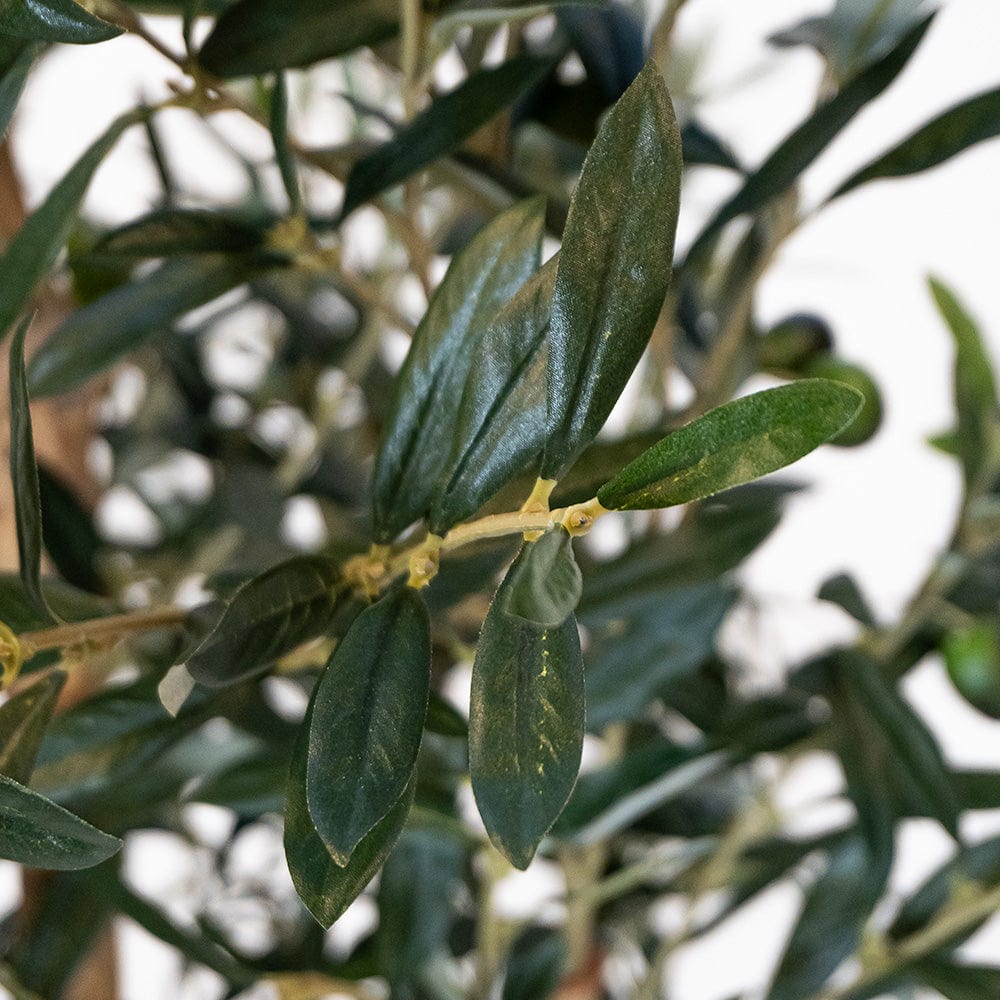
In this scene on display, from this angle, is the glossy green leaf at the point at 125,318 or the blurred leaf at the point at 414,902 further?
the blurred leaf at the point at 414,902

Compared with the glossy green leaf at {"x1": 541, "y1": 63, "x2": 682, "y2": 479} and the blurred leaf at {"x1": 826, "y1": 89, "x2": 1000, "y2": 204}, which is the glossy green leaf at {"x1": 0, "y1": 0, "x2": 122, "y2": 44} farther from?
the blurred leaf at {"x1": 826, "y1": 89, "x2": 1000, "y2": 204}

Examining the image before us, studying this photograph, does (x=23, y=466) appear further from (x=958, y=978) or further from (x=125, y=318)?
(x=958, y=978)

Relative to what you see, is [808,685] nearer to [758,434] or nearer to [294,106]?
[758,434]

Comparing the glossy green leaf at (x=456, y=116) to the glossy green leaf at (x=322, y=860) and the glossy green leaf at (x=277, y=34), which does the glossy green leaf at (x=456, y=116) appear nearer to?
the glossy green leaf at (x=277, y=34)

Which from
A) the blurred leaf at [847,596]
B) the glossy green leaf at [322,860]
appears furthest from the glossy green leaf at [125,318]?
the blurred leaf at [847,596]

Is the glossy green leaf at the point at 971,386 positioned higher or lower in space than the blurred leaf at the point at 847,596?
higher

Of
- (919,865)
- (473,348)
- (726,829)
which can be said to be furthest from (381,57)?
(919,865)

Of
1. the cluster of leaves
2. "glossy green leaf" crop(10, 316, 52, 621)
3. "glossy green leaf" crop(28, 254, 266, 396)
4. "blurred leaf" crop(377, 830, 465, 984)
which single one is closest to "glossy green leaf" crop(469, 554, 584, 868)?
the cluster of leaves
